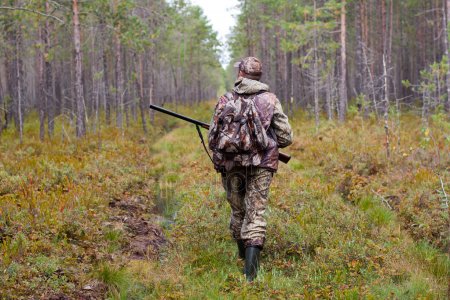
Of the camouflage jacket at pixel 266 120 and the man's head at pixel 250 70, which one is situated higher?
the man's head at pixel 250 70

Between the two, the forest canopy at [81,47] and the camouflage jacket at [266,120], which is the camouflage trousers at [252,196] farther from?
the forest canopy at [81,47]

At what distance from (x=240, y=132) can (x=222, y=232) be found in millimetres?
2105

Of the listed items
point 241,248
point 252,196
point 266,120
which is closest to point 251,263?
point 241,248

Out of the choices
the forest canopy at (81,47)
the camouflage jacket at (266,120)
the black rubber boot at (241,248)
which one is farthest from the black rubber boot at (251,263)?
the forest canopy at (81,47)

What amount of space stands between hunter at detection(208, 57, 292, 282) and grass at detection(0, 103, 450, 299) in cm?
52

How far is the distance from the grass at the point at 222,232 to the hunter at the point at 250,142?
0.52 metres

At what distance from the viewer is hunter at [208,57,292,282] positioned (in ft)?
16.1

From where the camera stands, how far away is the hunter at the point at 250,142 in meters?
4.91

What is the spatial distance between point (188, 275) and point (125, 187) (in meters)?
5.12

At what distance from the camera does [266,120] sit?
5027 mm

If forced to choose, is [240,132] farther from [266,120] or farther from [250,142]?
[266,120]

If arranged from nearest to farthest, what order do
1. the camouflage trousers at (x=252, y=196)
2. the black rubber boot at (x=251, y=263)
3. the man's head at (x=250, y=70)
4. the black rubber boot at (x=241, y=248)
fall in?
1. the black rubber boot at (x=251, y=263)
2. the camouflage trousers at (x=252, y=196)
3. the man's head at (x=250, y=70)
4. the black rubber boot at (x=241, y=248)

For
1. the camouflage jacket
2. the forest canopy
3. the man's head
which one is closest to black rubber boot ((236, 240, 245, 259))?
the camouflage jacket

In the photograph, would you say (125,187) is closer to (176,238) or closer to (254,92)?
(176,238)
